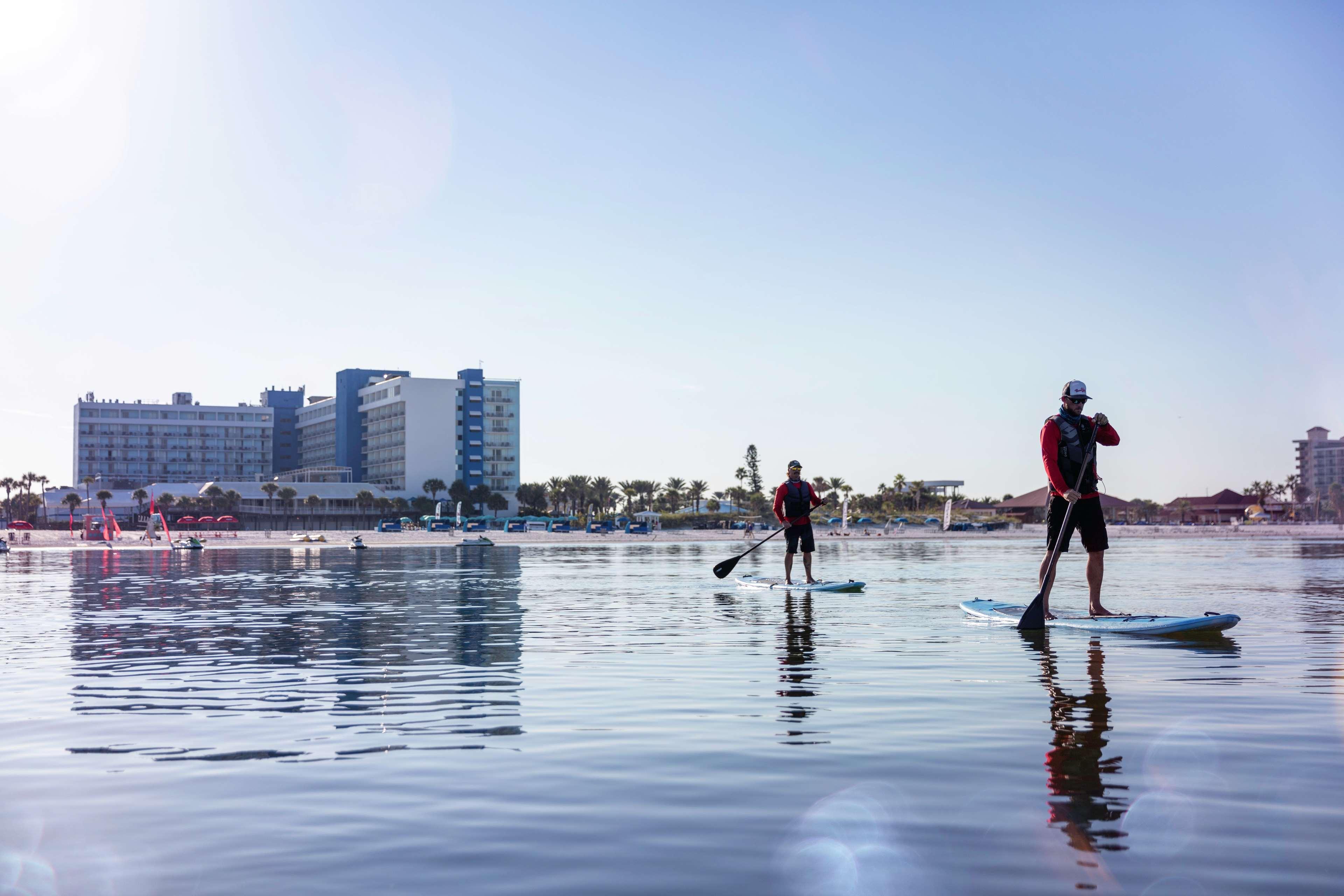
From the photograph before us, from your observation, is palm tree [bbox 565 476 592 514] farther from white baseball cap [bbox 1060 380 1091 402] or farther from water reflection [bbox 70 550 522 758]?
white baseball cap [bbox 1060 380 1091 402]

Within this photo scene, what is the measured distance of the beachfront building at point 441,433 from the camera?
→ 7042 inches

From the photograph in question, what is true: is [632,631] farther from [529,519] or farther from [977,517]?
[977,517]

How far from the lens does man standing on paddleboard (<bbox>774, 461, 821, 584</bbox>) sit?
20.9m

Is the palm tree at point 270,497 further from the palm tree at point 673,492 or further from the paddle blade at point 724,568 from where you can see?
the paddle blade at point 724,568

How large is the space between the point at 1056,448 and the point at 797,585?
9281 millimetres

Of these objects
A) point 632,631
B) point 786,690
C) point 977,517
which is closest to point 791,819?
point 786,690

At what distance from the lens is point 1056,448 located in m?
13.4

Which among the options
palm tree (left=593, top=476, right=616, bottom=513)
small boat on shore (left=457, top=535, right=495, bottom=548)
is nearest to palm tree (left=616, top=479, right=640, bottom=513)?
palm tree (left=593, top=476, right=616, bottom=513)

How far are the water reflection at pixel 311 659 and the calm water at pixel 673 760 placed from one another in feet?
0.23

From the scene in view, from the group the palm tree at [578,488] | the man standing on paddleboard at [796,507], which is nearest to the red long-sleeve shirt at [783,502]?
the man standing on paddleboard at [796,507]

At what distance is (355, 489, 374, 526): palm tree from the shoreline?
10565mm

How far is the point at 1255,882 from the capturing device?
163 inches

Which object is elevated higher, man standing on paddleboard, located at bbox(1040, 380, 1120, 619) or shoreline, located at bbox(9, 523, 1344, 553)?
man standing on paddleboard, located at bbox(1040, 380, 1120, 619)

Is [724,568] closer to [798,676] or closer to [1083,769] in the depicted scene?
[798,676]
